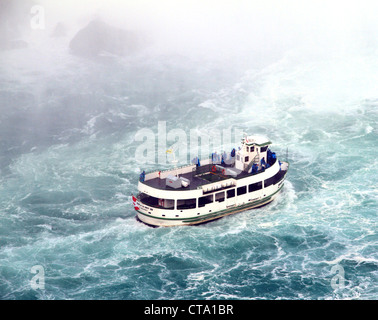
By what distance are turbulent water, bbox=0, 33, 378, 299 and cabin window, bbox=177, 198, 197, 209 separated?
139 inches

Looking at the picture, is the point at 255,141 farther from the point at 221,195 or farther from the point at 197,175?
the point at 221,195

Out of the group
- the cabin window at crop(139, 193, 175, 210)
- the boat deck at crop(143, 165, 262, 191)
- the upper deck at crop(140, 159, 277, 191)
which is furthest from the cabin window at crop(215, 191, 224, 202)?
the cabin window at crop(139, 193, 175, 210)

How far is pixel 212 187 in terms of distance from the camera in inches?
4033

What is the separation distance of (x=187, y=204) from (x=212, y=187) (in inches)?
195

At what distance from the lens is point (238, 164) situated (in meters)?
110

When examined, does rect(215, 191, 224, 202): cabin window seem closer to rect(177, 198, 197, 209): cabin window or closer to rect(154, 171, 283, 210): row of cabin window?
rect(154, 171, 283, 210): row of cabin window

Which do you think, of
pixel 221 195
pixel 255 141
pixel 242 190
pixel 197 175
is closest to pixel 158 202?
pixel 197 175

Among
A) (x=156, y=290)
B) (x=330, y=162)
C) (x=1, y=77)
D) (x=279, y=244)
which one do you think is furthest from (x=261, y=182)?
(x=1, y=77)

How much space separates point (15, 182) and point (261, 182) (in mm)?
46143

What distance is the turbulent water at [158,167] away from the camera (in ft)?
290

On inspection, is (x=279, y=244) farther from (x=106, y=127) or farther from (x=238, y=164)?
(x=106, y=127)

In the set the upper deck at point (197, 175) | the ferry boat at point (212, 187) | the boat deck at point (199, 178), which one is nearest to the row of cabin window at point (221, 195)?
the ferry boat at point (212, 187)

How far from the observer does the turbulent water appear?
290ft

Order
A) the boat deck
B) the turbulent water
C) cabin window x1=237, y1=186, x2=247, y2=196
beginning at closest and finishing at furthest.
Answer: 1. the turbulent water
2. the boat deck
3. cabin window x1=237, y1=186, x2=247, y2=196
